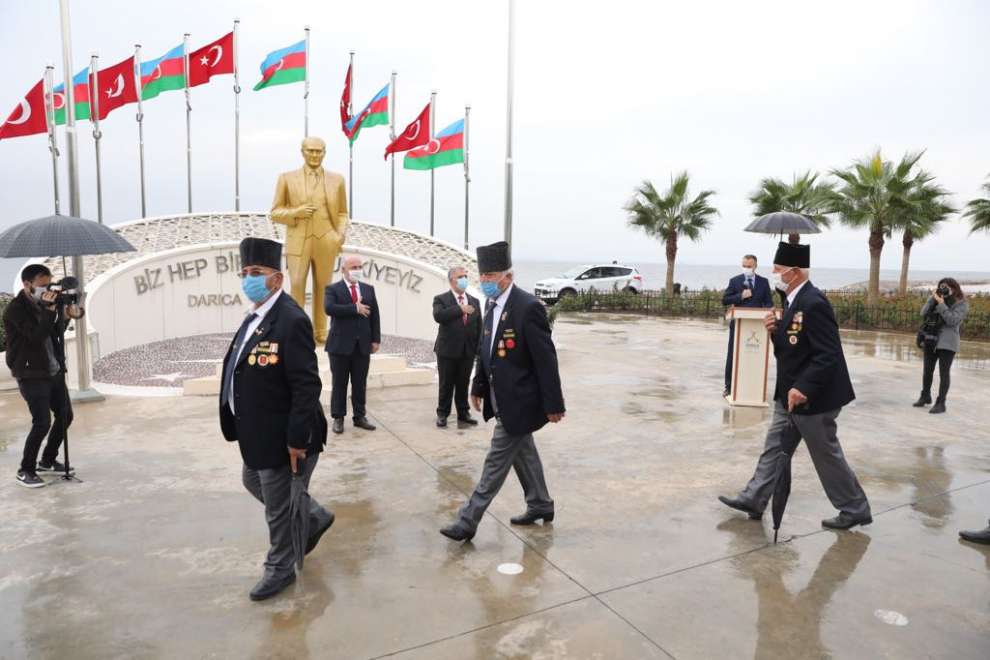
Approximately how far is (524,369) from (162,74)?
57.0 ft

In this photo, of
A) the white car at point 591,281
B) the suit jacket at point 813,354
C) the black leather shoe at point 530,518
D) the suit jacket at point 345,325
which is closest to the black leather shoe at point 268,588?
the black leather shoe at point 530,518

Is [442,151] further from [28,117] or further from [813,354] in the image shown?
[813,354]

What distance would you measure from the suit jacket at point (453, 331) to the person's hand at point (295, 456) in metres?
3.57

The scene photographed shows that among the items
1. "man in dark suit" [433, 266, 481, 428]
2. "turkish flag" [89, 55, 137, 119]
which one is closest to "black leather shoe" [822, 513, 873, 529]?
"man in dark suit" [433, 266, 481, 428]

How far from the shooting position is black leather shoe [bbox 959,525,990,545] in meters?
4.23

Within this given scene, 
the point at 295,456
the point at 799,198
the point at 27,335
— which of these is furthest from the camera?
the point at 799,198

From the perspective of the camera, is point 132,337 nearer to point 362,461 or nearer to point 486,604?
point 362,461

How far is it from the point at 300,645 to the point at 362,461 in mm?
2807

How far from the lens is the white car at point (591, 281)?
25.2 meters

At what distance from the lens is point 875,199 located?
22219mm

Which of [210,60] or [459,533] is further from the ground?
[210,60]

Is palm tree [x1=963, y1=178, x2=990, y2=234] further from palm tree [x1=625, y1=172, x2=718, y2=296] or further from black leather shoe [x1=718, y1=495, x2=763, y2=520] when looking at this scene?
black leather shoe [x1=718, y1=495, x2=763, y2=520]

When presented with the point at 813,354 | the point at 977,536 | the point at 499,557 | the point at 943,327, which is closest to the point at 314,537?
the point at 499,557

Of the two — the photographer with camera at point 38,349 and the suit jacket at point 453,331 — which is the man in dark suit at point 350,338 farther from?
the photographer with camera at point 38,349
